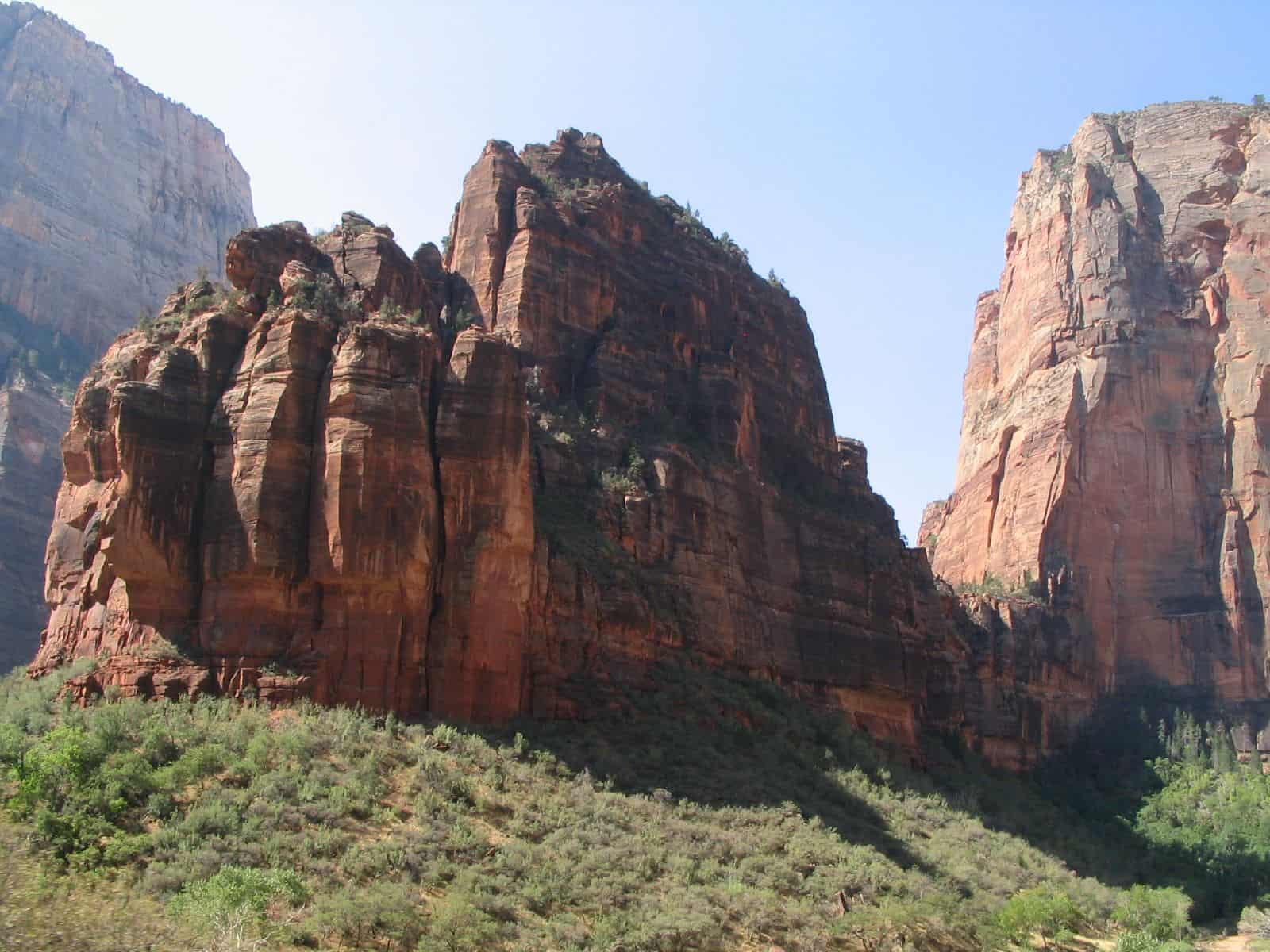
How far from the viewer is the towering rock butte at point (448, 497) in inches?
1560

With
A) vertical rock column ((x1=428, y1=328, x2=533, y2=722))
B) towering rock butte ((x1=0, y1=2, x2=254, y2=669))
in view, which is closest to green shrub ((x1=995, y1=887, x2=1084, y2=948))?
A: vertical rock column ((x1=428, y1=328, x2=533, y2=722))

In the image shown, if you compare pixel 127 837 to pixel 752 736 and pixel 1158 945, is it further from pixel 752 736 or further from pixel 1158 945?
pixel 1158 945

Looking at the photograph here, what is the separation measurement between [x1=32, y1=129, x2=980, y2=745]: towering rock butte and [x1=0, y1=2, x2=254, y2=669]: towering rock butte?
3457 centimetres

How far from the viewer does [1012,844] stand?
171 feet

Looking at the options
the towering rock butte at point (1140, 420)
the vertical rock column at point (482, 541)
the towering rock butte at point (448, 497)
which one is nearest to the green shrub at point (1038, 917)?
the towering rock butte at point (448, 497)

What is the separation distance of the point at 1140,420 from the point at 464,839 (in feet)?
213

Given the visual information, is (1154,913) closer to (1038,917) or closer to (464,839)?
(1038,917)

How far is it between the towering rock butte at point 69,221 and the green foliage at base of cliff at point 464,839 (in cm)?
4295

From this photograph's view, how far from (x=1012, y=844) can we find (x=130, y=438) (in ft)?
109

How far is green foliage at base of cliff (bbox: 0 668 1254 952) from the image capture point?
28.8m

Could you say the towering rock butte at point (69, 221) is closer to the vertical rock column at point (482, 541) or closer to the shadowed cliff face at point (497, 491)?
the shadowed cliff face at point (497, 491)

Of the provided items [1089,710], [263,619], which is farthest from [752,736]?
[1089,710]

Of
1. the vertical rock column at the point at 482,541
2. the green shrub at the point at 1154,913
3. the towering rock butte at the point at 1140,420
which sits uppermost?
the towering rock butte at the point at 1140,420

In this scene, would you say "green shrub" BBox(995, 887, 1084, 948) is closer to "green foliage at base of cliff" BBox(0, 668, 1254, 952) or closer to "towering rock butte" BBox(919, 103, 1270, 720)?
"green foliage at base of cliff" BBox(0, 668, 1254, 952)
